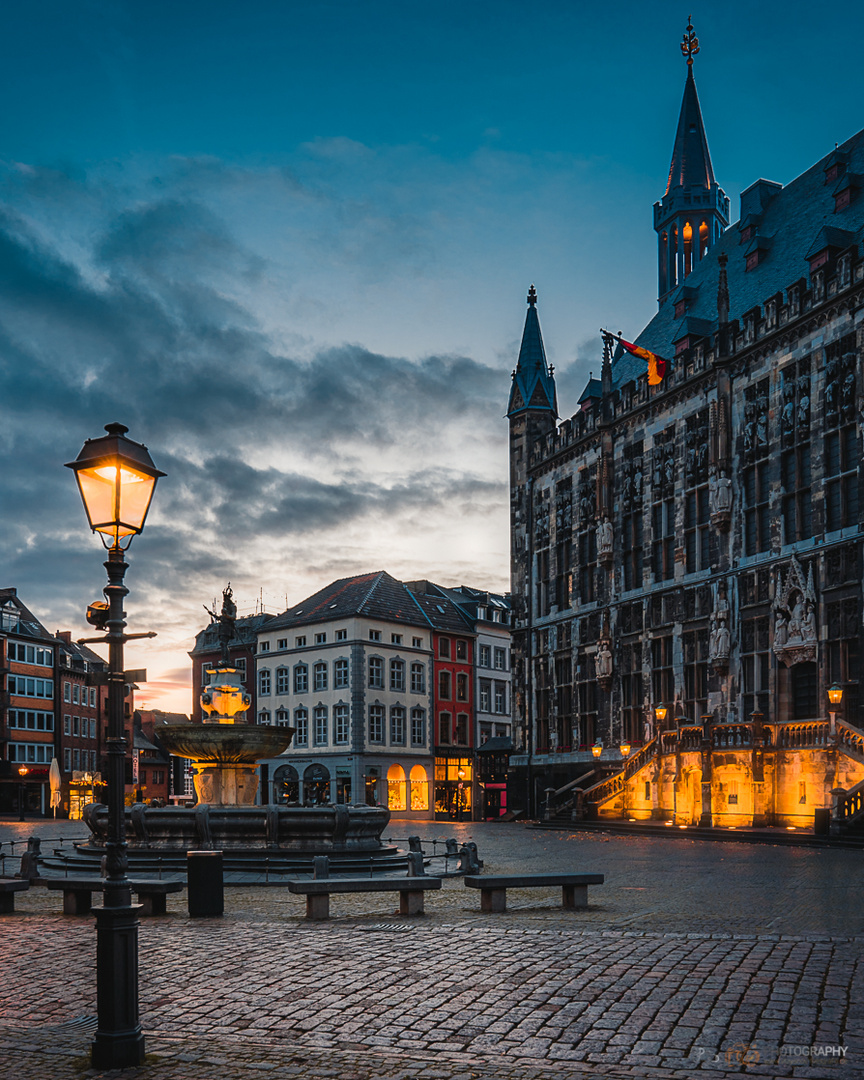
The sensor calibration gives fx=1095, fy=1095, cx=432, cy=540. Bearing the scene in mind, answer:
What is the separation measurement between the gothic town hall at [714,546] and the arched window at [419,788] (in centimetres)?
1831

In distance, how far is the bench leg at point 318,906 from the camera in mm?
13617

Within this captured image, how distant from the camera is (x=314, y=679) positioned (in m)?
71.7

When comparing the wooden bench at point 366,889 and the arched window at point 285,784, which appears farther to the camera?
the arched window at point 285,784

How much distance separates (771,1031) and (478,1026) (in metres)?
1.99

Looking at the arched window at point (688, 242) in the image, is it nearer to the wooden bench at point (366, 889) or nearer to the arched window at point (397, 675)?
the arched window at point (397, 675)

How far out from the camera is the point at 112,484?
Answer: 25.8 ft

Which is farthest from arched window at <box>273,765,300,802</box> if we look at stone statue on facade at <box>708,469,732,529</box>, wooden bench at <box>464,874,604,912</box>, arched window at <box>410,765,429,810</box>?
wooden bench at <box>464,874,604,912</box>

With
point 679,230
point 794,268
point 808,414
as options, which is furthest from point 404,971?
point 679,230

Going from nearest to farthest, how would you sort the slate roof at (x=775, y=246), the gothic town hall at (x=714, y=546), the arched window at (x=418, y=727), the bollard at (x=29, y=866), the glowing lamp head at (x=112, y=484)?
the glowing lamp head at (x=112, y=484)
the bollard at (x=29, y=866)
the gothic town hall at (x=714, y=546)
the slate roof at (x=775, y=246)
the arched window at (x=418, y=727)

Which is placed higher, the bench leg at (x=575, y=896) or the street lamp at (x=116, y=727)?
the street lamp at (x=116, y=727)

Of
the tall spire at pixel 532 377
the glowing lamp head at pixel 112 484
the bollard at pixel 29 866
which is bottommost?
the bollard at pixel 29 866

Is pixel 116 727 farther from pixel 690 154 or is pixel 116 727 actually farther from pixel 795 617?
pixel 690 154

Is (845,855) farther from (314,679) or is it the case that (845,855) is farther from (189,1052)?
(314,679)

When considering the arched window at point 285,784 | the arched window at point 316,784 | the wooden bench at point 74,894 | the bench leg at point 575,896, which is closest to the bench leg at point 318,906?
the wooden bench at point 74,894
